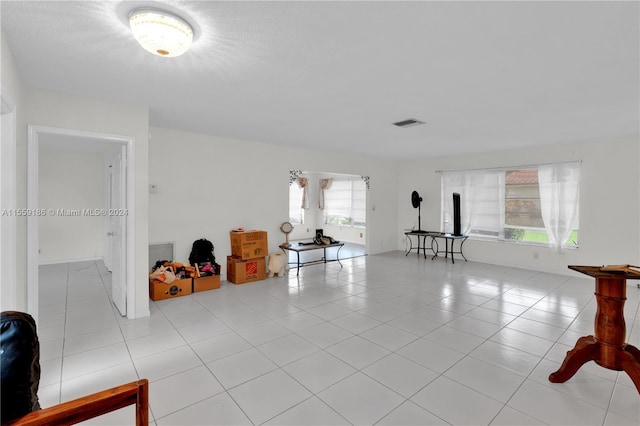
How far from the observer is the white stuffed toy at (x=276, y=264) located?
17.8 ft

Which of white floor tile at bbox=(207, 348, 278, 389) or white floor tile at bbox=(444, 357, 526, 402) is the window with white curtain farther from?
white floor tile at bbox=(207, 348, 278, 389)

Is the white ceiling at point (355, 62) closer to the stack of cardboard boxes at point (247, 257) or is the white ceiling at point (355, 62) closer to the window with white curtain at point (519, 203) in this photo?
the window with white curtain at point (519, 203)

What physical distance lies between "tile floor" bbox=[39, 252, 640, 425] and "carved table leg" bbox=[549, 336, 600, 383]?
0.07 metres

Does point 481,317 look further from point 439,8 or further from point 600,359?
point 439,8

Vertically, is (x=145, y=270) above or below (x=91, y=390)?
above

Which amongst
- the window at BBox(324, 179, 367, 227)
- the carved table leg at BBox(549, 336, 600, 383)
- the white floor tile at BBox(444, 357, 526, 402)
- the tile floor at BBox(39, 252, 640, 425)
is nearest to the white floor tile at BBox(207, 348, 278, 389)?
the tile floor at BBox(39, 252, 640, 425)

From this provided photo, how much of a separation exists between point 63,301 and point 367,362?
4.11m

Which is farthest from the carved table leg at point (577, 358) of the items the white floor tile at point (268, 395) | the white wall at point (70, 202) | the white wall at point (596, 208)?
the white wall at point (70, 202)

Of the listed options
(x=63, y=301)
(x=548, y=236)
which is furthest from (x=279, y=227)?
(x=548, y=236)

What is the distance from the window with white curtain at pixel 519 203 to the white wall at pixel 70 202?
7783 mm

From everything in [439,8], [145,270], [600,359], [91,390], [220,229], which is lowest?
[91,390]

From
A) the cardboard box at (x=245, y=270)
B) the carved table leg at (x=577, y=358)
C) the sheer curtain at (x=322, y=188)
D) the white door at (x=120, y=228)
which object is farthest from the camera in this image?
the sheer curtain at (x=322, y=188)

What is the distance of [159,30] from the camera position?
179 centimetres

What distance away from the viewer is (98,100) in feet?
10.6
